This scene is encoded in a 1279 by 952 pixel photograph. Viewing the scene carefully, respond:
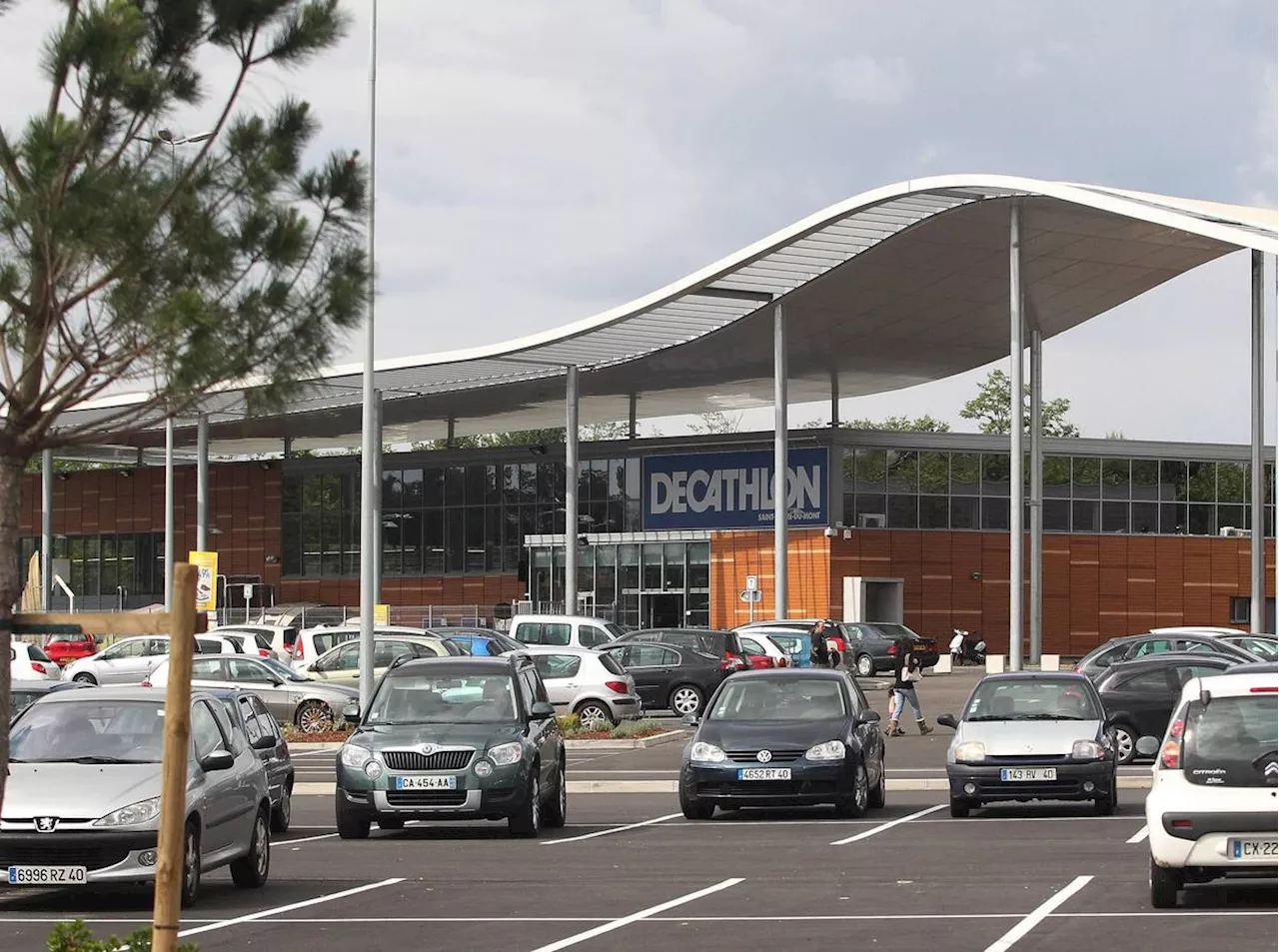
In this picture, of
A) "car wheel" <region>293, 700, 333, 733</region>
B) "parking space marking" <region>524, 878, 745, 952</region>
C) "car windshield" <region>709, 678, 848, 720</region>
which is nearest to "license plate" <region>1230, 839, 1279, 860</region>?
"parking space marking" <region>524, 878, 745, 952</region>

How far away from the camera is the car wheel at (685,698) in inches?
1483

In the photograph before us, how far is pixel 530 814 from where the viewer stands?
18656 mm

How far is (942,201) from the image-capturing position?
44.8 metres

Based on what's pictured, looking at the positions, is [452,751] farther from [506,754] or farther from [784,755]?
[784,755]

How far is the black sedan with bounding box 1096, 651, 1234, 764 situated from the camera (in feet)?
86.0

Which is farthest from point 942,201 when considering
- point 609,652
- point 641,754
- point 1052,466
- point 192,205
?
point 192,205

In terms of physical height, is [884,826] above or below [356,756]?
below

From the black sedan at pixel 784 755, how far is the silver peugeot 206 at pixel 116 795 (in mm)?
5738

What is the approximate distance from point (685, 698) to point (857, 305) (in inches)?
804

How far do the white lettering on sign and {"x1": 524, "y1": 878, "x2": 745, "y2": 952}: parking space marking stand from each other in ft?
163

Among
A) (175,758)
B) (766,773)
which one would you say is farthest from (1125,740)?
(175,758)

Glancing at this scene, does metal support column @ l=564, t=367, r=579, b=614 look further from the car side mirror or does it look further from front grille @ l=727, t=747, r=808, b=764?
the car side mirror

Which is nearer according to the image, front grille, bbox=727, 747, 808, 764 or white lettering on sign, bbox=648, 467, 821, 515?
front grille, bbox=727, 747, 808, 764

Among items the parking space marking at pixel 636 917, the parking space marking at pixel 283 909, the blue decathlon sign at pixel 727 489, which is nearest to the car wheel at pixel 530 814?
the parking space marking at pixel 283 909
